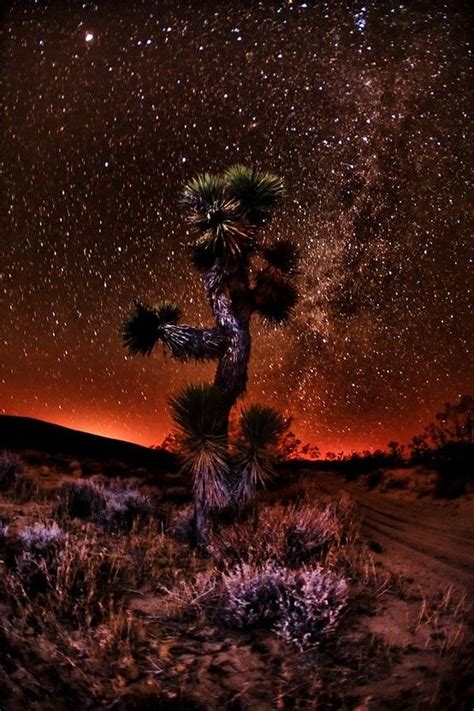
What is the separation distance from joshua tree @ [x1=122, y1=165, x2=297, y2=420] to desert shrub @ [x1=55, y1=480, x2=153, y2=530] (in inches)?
103

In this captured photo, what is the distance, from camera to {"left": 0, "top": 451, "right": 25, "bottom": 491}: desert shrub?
425 inches

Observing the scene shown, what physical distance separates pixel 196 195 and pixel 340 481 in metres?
13.1

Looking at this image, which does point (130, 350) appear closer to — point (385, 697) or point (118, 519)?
point (118, 519)

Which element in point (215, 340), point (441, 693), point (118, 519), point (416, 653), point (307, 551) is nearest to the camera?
point (441, 693)

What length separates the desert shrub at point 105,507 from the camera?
26.3ft

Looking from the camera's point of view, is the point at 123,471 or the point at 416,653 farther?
the point at 123,471

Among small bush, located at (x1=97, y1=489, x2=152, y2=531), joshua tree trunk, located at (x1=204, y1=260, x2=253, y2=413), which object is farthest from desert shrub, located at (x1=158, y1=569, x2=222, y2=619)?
joshua tree trunk, located at (x1=204, y1=260, x2=253, y2=413)

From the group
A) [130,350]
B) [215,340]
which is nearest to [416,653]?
[215,340]

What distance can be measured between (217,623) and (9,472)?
9066mm

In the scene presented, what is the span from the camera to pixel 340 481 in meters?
18.4

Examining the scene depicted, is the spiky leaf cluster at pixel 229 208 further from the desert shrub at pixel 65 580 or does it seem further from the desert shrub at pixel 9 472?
the desert shrub at pixel 9 472

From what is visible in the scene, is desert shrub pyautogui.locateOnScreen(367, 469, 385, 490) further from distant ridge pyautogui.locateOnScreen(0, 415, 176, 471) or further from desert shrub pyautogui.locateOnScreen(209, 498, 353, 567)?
desert shrub pyautogui.locateOnScreen(209, 498, 353, 567)

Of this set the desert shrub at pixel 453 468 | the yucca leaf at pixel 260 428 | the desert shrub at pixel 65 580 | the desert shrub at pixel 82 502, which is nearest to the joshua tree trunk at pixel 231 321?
the yucca leaf at pixel 260 428

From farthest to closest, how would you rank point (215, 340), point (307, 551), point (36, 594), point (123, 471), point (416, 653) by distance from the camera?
point (123, 471) < point (215, 340) < point (307, 551) < point (36, 594) < point (416, 653)
